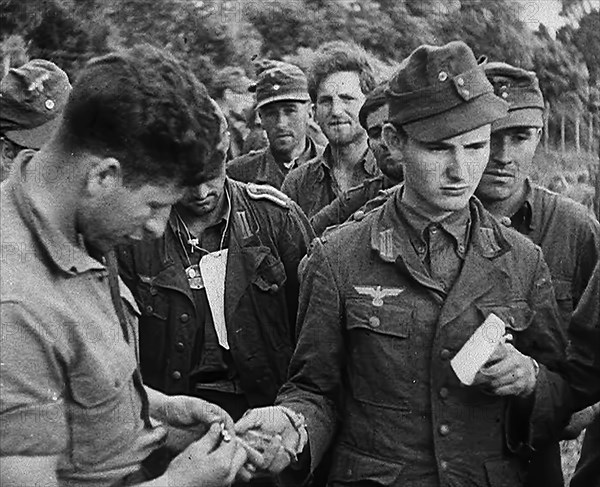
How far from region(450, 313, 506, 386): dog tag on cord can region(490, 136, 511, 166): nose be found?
1430 mm

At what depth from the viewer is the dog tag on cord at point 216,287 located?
416 cm

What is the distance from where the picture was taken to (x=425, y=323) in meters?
3.05

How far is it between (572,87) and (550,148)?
1.40 ft

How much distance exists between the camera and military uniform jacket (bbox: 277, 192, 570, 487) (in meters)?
3.03

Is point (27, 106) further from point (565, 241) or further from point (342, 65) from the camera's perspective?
point (342, 65)

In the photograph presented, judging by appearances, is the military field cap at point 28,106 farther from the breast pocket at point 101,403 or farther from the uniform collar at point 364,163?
the uniform collar at point 364,163

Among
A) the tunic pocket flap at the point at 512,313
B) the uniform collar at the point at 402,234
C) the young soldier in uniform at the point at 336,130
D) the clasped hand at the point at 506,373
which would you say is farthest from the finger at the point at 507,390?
the young soldier in uniform at the point at 336,130

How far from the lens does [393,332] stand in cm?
306

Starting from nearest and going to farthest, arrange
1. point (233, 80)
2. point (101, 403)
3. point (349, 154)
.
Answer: point (101, 403)
point (349, 154)
point (233, 80)

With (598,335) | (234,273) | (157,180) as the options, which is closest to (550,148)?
(234,273)

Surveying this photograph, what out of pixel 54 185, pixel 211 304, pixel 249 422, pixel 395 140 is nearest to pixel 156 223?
pixel 54 185

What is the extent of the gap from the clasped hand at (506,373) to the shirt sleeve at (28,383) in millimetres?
1311

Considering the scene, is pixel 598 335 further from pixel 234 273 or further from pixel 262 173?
pixel 262 173

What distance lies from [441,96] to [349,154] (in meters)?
3.22
